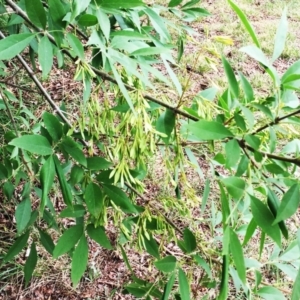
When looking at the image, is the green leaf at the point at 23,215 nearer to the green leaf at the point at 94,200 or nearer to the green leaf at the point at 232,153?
the green leaf at the point at 94,200

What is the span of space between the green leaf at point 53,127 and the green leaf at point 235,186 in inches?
11.8

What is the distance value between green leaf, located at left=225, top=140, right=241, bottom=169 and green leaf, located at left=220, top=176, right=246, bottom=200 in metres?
0.02

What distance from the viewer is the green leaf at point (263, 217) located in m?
0.58

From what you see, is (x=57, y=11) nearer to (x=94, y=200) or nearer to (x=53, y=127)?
(x=53, y=127)

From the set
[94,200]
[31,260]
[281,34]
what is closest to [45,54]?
[94,200]

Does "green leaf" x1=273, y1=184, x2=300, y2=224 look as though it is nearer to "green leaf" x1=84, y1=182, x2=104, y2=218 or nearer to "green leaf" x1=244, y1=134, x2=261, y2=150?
"green leaf" x1=244, y1=134, x2=261, y2=150

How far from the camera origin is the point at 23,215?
3.49ft

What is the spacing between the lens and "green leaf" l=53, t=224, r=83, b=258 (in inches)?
31.9

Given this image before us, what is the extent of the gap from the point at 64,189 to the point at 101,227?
145 millimetres

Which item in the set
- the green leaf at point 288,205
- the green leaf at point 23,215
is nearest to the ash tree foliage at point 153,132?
the green leaf at point 288,205

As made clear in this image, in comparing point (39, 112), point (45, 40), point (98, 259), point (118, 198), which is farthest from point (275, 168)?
point (39, 112)

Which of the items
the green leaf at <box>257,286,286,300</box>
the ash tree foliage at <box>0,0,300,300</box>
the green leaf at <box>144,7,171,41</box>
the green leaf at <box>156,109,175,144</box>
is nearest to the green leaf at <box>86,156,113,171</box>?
the ash tree foliage at <box>0,0,300,300</box>

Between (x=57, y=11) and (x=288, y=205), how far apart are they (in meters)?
0.43

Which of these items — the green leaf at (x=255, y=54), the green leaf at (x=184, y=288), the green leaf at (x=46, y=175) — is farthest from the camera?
the green leaf at (x=184, y=288)
